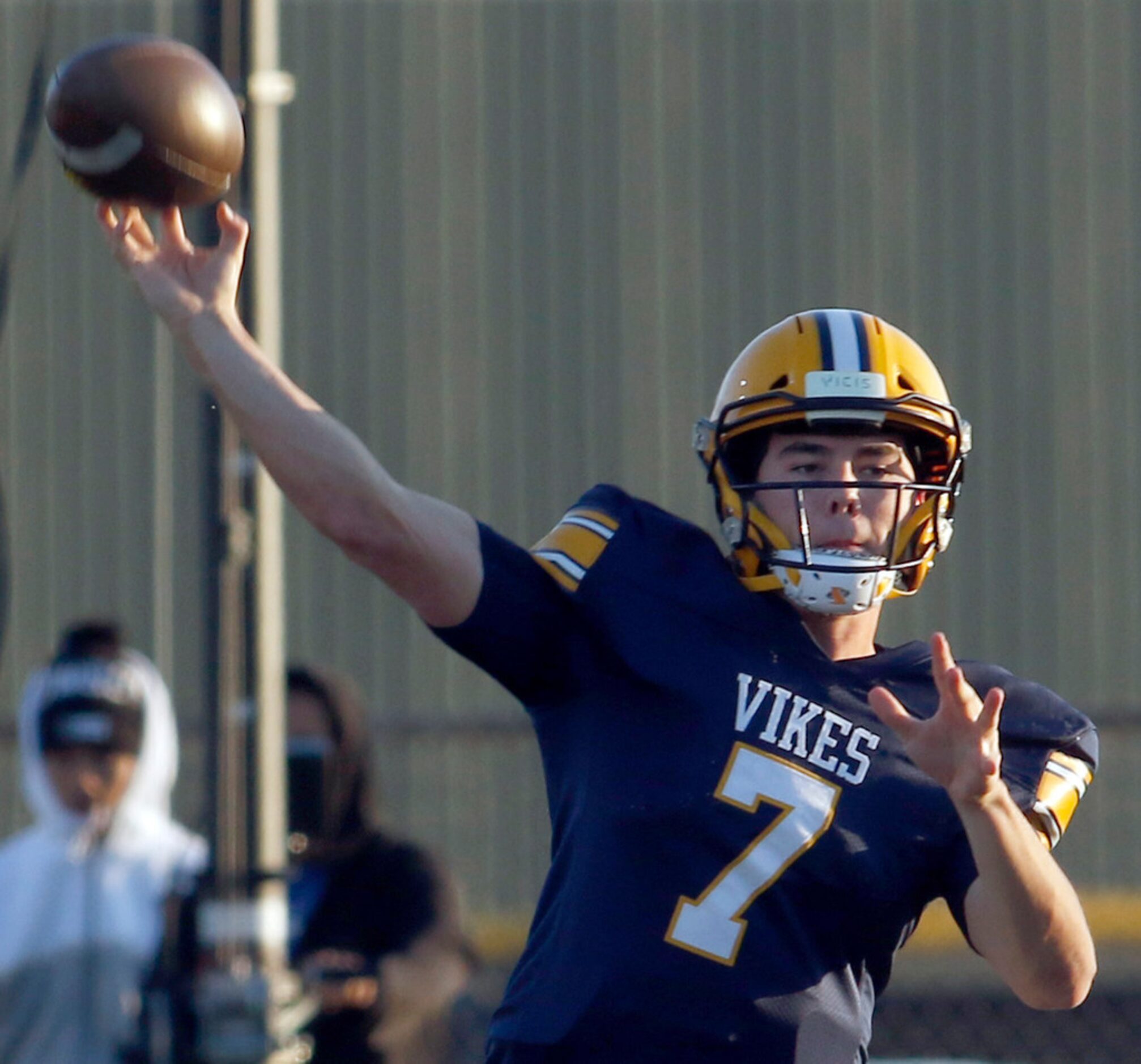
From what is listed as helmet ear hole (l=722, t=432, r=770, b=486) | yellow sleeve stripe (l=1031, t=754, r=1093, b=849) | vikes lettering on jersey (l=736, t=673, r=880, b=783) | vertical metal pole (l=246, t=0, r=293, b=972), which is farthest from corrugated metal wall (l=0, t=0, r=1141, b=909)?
vikes lettering on jersey (l=736, t=673, r=880, b=783)

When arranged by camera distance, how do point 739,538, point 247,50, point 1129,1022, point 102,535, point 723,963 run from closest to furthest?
point 723,963, point 739,538, point 247,50, point 1129,1022, point 102,535

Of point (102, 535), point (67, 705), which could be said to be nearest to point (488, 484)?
point (102, 535)

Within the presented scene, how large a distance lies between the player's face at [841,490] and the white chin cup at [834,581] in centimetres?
3

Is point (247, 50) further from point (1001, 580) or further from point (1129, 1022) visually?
point (1001, 580)

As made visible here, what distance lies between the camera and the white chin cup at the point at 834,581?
8.66 feet

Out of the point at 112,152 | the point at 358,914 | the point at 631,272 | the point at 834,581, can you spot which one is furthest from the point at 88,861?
the point at 631,272

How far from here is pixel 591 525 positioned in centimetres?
272

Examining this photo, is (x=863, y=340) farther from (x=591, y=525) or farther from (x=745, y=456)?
(x=591, y=525)

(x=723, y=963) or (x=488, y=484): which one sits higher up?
(x=488, y=484)

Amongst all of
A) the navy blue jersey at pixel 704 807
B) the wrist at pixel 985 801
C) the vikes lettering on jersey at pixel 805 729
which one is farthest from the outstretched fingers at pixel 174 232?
the wrist at pixel 985 801

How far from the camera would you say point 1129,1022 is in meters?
7.46

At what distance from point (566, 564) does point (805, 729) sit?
40 cm

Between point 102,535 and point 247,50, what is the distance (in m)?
5.64

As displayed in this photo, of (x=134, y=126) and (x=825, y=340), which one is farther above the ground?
(x=134, y=126)
